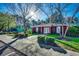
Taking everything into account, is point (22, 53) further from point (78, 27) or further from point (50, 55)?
point (78, 27)

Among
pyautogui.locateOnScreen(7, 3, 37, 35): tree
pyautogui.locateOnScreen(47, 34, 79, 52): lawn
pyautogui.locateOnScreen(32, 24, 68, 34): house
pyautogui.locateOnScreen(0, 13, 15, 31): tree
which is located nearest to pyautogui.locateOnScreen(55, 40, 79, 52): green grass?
pyautogui.locateOnScreen(47, 34, 79, 52): lawn

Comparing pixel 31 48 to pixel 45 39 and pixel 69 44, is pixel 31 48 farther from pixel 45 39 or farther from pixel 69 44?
pixel 69 44

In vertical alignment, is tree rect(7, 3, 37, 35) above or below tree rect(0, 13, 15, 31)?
above

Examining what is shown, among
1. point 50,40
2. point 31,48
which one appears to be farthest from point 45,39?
point 31,48

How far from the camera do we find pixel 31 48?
232 cm

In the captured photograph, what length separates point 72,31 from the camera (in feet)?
7.65

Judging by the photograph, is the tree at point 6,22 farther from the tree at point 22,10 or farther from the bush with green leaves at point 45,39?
the bush with green leaves at point 45,39

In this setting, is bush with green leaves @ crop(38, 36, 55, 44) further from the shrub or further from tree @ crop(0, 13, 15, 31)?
tree @ crop(0, 13, 15, 31)

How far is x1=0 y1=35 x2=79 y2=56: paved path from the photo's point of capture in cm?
230

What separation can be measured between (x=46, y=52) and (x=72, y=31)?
33cm

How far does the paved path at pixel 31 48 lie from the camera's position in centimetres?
230

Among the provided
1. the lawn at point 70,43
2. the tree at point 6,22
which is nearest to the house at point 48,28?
the lawn at point 70,43

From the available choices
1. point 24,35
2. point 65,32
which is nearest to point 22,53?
point 24,35

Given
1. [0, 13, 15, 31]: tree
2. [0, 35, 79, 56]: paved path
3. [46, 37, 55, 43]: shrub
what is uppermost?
[0, 13, 15, 31]: tree
